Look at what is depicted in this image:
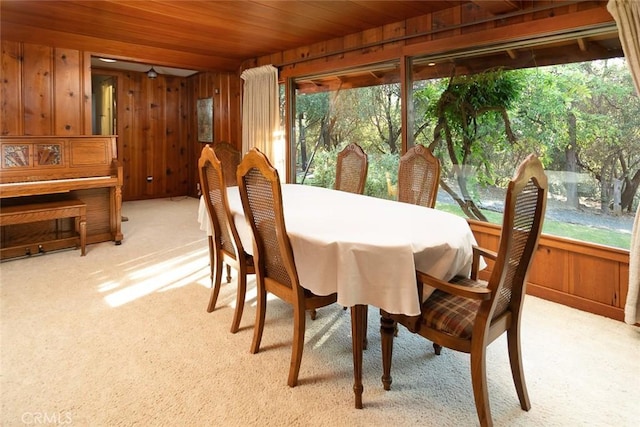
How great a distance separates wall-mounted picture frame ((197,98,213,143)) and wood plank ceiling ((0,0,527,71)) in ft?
6.64

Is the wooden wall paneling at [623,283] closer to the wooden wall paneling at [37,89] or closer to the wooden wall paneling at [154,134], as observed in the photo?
the wooden wall paneling at [37,89]

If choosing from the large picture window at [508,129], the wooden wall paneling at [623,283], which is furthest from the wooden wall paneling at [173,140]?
the wooden wall paneling at [623,283]

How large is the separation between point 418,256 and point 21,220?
3580 millimetres

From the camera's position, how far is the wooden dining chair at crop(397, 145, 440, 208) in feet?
9.07

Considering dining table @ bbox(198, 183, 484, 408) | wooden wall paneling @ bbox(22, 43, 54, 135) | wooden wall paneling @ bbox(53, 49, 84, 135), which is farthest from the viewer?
wooden wall paneling @ bbox(53, 49, 84, 135)

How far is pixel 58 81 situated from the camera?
462cm

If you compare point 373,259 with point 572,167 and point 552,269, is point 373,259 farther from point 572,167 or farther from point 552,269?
point 572,167

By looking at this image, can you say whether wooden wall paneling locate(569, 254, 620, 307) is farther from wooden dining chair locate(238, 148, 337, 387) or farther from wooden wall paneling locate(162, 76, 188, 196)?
wooden wall paneling locate(162, 76, 188, 196)

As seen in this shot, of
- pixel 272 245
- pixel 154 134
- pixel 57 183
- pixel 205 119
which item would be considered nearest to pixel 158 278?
pixel 57 183

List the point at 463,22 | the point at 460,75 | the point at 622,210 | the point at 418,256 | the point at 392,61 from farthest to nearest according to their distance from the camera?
1. the point at 392,61
2. the point at 460,75
3. the point at 463,22
4. the point at 622,210
5. the point at 418,256

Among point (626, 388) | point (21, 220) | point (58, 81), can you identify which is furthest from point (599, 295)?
point (58, 81)

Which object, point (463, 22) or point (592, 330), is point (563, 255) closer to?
point (592, 330)

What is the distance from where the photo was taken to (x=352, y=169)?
11.1 feet

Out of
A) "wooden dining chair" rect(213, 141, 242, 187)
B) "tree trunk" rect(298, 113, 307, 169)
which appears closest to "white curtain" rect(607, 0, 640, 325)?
"wooden dining chair" rect(213, 141, 242, 187)
